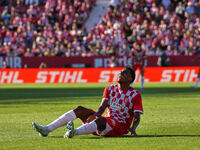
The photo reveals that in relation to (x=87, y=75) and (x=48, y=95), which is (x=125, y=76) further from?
(x=87, y=75)

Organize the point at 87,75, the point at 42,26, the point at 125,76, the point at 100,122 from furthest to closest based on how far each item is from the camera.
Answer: the point at 42,26, the point at 87,75, the point at 100,122, the point at 125,76

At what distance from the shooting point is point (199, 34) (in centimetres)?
3738

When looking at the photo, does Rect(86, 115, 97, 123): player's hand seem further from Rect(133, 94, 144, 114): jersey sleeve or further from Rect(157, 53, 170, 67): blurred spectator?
Rect(157, 53, 170, 67): blurred spectator

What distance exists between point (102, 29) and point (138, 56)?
419 inches

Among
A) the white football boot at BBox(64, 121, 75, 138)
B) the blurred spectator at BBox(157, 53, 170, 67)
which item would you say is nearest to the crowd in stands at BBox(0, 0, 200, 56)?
the blurred spectator at BBox(157, 53, 170, 67)

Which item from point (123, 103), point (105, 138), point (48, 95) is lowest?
point (48, 95)

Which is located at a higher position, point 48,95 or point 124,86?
point 124,86

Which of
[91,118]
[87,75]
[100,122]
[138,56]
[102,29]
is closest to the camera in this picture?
[100,122]

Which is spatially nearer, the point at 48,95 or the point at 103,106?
the point at 103,106

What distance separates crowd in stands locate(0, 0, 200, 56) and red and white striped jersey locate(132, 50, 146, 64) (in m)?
7.37

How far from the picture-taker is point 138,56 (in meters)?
30.2

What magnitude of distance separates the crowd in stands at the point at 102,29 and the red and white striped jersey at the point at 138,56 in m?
7.37

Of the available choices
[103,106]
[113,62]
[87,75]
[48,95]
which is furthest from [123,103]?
[113,62]

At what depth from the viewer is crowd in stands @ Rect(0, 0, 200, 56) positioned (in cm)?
3800
